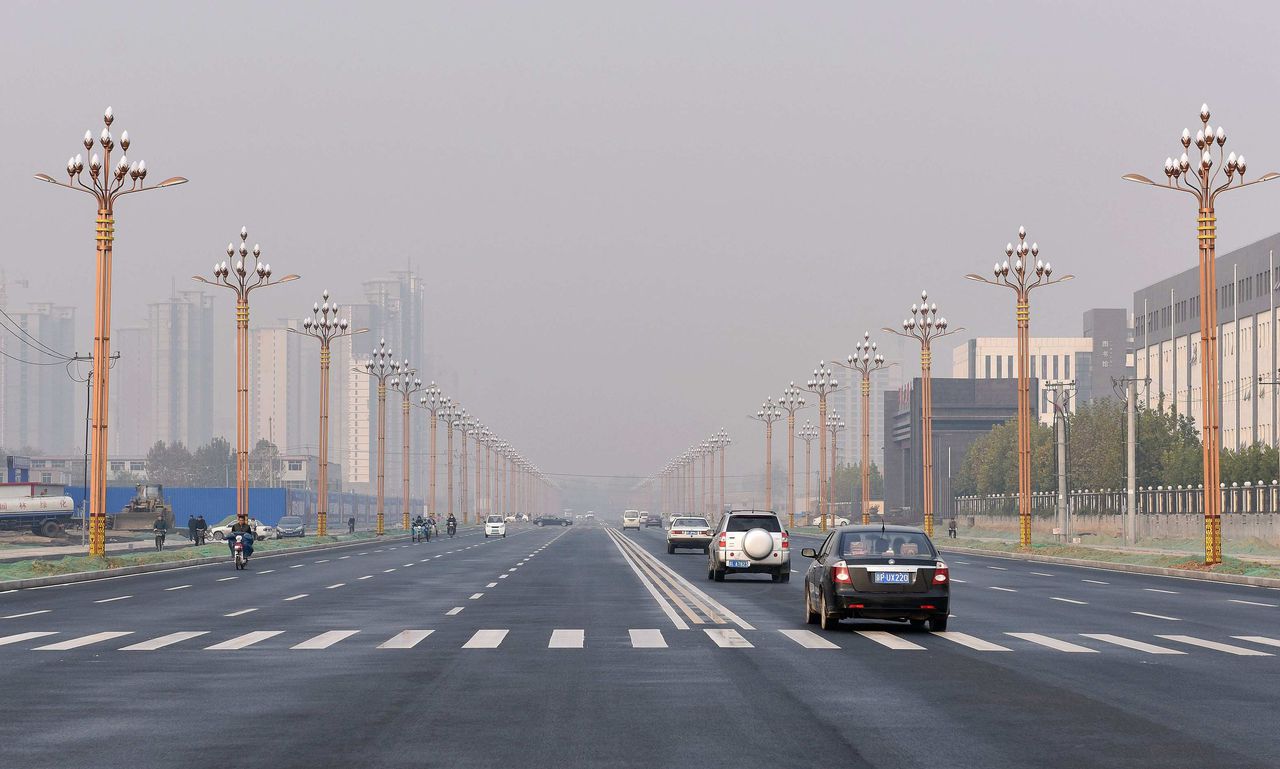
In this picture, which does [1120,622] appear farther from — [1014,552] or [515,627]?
[1014,552]

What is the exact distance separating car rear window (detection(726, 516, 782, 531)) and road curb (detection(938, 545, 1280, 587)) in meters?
11.6

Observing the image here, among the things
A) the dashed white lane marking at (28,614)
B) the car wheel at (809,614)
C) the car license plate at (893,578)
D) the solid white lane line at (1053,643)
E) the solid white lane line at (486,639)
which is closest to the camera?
the solid white lane line at (1053,643)

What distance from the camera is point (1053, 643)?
68.3ft

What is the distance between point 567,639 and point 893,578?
4424mm

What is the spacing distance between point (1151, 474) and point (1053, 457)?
15.7 metres

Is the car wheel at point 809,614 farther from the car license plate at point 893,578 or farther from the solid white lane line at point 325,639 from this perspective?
the solid white lane line at point 325,639

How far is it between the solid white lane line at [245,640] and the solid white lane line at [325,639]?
2.06 ft

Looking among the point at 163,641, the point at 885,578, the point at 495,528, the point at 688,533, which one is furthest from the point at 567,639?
the point at 495,528

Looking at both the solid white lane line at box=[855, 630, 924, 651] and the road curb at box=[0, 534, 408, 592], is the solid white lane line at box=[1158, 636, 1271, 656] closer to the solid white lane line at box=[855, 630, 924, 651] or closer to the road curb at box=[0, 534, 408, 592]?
the solid white lane line at box=[855, 630, 924, 651]

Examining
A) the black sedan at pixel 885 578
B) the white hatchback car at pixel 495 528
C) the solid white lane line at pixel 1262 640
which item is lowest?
the white hatchback car at pixel 495 528

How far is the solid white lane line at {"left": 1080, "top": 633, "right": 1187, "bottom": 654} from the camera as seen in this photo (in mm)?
19531

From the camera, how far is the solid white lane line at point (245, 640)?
65.6 feet

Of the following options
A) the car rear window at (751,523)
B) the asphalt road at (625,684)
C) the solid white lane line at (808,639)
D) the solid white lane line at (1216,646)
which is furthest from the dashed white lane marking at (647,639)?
the car rear window at (751,523)

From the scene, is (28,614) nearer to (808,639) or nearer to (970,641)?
(808,639)
